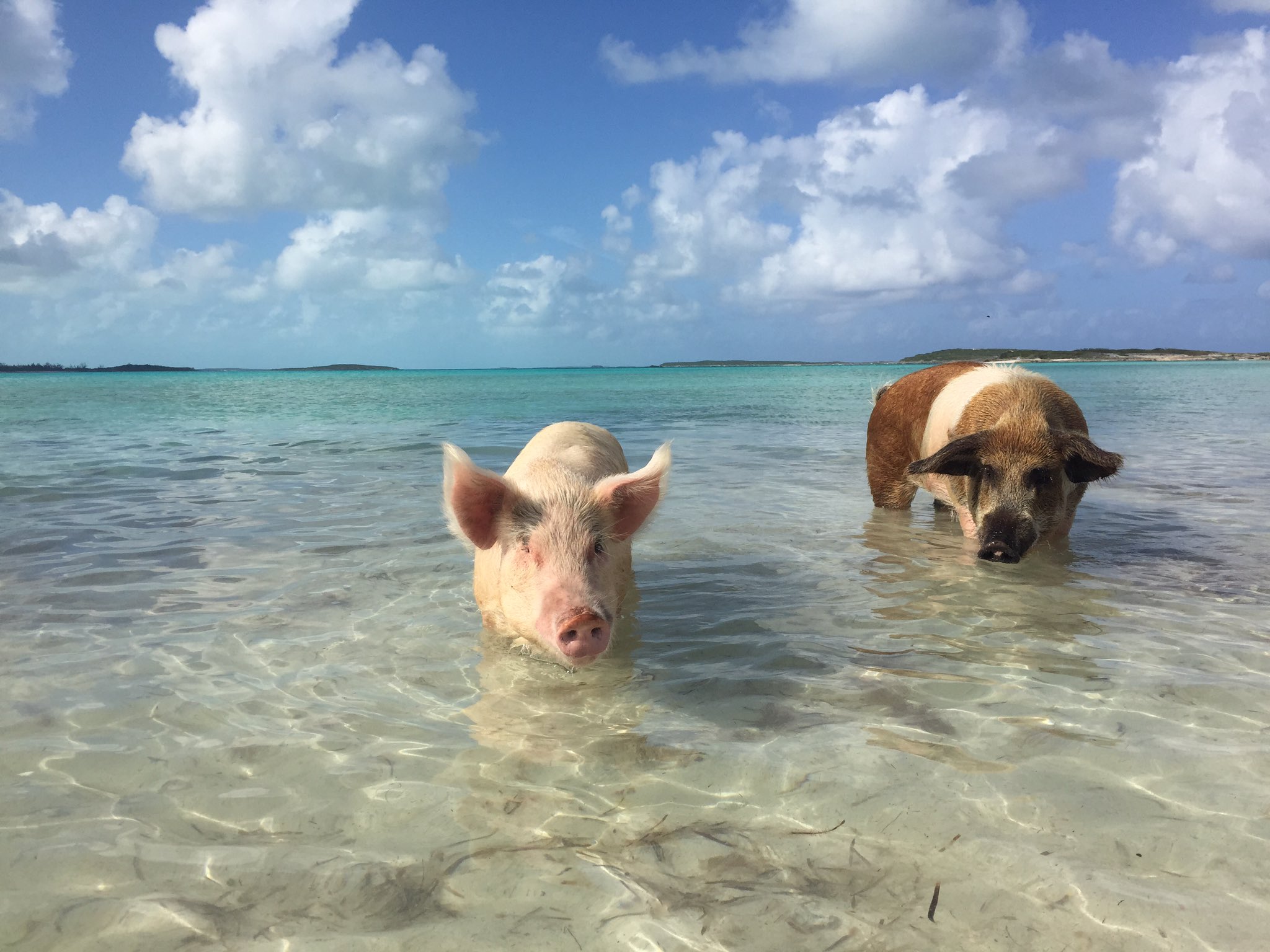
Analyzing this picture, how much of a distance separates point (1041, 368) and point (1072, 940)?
120 meters

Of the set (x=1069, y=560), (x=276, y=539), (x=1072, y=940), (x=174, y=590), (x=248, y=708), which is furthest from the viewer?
(x=276, y=539)

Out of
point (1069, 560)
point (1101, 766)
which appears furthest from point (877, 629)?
point (1069, 560)

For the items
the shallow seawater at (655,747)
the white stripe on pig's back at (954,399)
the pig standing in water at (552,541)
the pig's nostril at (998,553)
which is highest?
the white stripe on pig's back at (954,399)

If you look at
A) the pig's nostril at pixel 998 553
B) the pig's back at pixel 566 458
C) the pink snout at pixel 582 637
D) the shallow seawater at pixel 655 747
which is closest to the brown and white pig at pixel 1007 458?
the pig's nostril at pixel 998 553

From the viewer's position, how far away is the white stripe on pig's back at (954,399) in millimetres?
7246

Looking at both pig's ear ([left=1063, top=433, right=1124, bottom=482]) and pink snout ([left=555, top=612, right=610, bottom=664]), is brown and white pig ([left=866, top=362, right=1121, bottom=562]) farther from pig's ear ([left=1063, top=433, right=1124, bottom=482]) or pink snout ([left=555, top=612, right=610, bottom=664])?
pink snout ([left=555, top=612, right=610, bottom=664])

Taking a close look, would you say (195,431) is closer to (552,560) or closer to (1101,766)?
(552,560)

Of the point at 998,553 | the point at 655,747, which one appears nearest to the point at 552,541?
the point at 655,747

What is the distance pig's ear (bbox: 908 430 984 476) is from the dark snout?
1.51 ft

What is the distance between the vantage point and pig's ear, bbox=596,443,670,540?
4602 millimetres

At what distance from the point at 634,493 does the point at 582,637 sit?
1094 millimetres

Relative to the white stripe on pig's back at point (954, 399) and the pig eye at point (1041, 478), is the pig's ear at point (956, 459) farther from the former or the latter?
the white stripe on pig's back at point (954, 399)

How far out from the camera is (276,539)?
25.6ft

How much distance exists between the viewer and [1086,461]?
620cm
